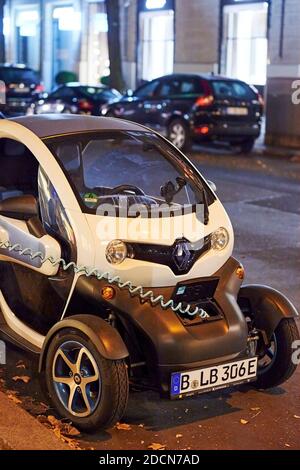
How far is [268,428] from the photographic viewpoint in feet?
17.5

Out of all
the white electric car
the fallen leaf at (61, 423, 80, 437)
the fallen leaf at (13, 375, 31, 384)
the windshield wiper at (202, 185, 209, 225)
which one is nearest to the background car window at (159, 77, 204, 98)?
the white electric car

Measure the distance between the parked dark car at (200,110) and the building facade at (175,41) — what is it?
1.81 metres

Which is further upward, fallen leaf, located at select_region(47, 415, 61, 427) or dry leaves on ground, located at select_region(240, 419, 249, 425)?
fallen leaf, located at select_region(47, 415, 61, 427)

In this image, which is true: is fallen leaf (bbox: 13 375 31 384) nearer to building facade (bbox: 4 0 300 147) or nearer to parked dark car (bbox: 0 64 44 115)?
building facade (bbox: 4 0 300 147)


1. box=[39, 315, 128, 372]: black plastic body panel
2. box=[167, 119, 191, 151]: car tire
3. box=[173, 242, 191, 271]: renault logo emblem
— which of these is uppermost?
box=[173, 242, 191, 271]: renault logo emblem

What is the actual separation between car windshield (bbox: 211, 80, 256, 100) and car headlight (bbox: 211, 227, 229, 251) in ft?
44.6

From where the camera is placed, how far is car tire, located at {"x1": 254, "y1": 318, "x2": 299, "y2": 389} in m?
5.71

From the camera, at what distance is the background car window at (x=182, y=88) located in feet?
63.1

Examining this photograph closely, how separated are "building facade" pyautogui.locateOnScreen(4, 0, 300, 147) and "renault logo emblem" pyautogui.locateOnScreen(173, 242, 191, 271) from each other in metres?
15.7

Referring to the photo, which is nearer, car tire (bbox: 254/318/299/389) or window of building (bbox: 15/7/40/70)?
car tire (bbox: 254/318/299/389)

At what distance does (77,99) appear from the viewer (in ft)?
78.5

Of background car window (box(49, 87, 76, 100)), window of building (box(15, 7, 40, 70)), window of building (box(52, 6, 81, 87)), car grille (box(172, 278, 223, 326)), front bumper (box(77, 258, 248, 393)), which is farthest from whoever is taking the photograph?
window of building (box(15, 7, 40, 70))

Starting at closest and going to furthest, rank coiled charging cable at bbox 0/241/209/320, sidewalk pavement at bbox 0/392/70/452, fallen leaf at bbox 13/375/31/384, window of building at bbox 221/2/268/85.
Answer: sidewalk pavement at bbox 0/392/70/452 → coiled charging cable at bbox 0/241/209/320 → fallen leaf at bbox 13/375/31/384 → window of building at bbox 221/2/268/85

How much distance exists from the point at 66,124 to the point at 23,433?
6.81ft
